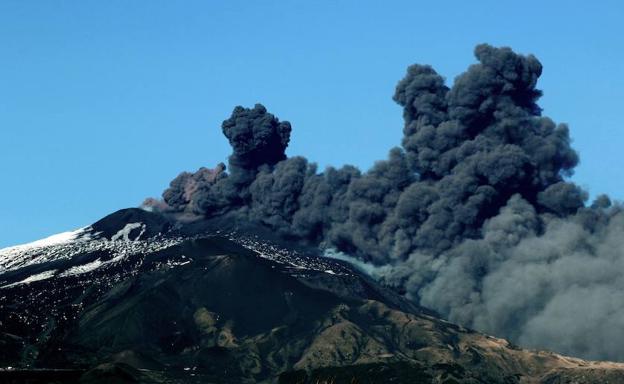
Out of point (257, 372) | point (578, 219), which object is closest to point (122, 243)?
point (257, 372)

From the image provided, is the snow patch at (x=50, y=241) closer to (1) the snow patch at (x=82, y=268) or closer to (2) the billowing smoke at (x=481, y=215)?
(1) the snow patch at (x=82, y=268)

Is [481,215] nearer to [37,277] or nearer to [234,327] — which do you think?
[234,327]

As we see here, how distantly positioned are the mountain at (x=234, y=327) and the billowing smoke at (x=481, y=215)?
13.1 ft

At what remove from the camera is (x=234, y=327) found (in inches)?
5837

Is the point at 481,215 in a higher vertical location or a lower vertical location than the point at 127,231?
lower

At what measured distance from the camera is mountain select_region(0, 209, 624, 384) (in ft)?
445

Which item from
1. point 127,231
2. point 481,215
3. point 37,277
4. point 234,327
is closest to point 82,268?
point 37,277

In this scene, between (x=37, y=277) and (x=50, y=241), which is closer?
(x=37, y=277)

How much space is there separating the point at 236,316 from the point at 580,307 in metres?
39.3

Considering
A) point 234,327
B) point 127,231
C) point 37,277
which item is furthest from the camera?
point 127,231

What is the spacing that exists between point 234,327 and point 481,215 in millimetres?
30729

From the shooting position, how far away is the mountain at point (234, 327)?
136 m

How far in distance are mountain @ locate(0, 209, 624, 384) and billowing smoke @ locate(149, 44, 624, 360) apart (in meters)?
3.99

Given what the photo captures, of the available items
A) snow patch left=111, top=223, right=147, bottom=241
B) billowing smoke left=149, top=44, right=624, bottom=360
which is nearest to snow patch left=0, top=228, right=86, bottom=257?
snow patch left=111, top=223, right=147, bottom=241
